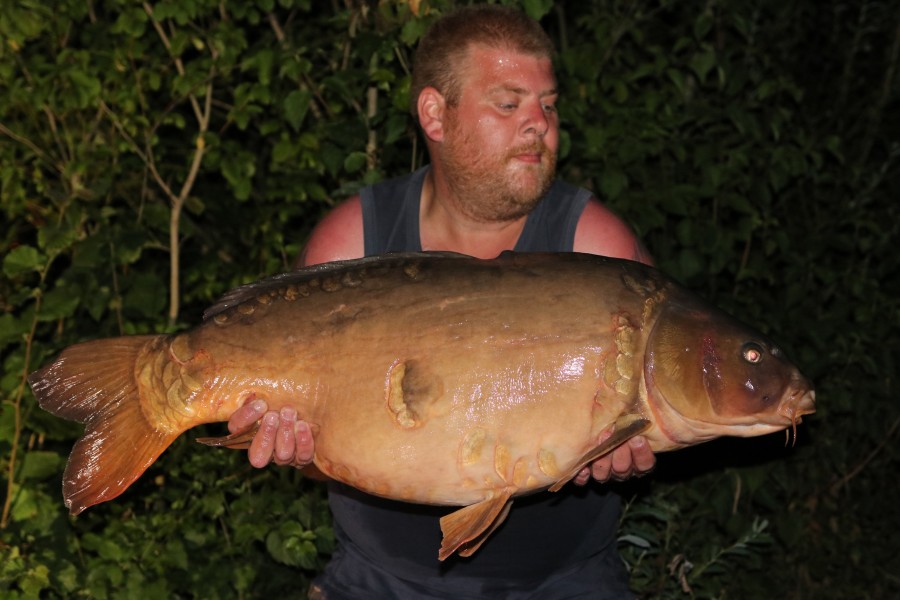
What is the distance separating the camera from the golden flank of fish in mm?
2086

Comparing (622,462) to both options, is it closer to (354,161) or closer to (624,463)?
(624,463)

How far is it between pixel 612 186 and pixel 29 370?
6.40 ft

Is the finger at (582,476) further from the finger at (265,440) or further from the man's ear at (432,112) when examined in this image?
the man's ear at (432,112)

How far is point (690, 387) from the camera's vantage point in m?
2.12

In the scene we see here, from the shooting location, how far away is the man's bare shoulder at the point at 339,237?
285cm

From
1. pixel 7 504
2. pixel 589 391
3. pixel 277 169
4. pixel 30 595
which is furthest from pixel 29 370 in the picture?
pixel 589 391

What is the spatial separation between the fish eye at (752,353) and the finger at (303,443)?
884 millimetres

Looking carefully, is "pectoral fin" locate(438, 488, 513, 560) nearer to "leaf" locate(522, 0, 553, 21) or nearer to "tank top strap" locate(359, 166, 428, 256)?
"tank top strap" locate(359, 166, 428, 256)

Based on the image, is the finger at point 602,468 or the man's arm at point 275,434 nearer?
the man's arm at point 275,434

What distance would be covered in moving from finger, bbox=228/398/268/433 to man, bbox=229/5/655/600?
0.60m

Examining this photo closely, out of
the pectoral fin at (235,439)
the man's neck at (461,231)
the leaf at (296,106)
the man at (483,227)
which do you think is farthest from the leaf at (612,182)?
the pectoral fin at (235,439)

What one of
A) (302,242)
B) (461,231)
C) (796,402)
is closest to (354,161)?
(302,242)

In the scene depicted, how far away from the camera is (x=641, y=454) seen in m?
2.27

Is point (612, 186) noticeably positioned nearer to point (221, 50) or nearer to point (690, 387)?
point (221, 50)
